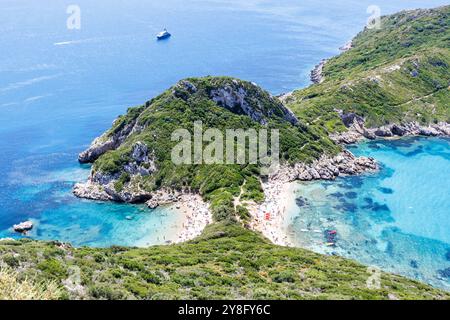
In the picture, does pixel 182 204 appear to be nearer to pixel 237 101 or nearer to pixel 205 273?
pixel 237 101

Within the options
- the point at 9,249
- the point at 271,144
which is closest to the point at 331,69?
the point at 271,144

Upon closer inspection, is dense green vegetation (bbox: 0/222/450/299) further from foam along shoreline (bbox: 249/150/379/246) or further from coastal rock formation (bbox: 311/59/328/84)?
coastal rock formation (bbox: 311/59/328/84)

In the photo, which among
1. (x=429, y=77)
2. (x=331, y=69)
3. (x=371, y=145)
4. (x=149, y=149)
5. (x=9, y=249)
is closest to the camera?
(x=9, y=249)

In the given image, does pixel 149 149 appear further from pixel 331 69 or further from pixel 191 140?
pixel 331 69

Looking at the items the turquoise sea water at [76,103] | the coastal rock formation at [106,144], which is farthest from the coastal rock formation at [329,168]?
the coastal rock formation at [106,144]

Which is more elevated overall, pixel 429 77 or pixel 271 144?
pixel 429 77

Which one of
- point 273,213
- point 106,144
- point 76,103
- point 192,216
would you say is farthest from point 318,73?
point 192,216

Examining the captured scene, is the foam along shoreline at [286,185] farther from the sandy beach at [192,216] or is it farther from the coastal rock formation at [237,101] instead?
the coastal rock formation at [237,101]
